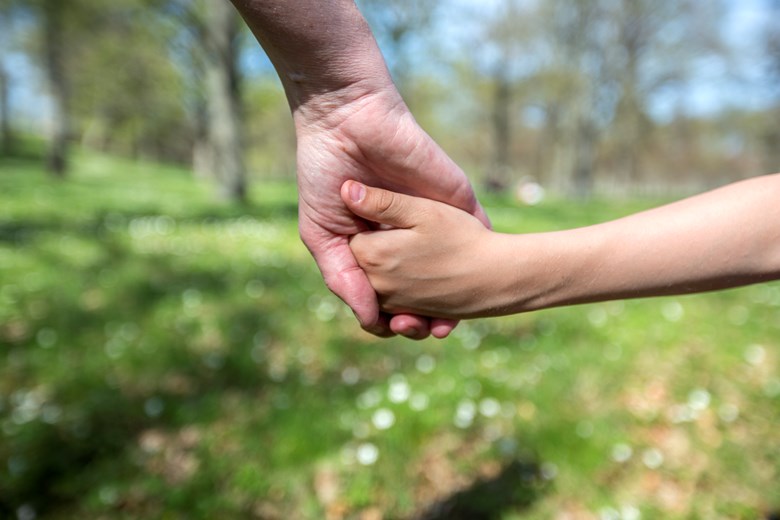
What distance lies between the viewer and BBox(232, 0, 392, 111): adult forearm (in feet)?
3.21

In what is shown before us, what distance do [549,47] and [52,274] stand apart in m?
23.4

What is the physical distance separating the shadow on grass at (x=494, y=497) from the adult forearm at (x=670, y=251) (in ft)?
3.80

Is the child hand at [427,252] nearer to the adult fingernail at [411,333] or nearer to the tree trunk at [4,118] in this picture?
the adult fingernail at [411,333]

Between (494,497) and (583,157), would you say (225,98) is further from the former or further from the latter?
(583,157)

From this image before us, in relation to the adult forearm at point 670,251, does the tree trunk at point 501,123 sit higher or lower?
lower

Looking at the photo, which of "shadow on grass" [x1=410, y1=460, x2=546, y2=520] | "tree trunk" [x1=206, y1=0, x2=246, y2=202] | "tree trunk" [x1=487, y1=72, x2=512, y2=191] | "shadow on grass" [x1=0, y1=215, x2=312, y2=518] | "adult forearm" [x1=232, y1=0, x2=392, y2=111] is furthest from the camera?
"tree trunk" [x1=487, y1=72, x2=512, y2=191]

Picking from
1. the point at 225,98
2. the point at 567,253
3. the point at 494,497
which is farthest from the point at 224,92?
the point at 567,253

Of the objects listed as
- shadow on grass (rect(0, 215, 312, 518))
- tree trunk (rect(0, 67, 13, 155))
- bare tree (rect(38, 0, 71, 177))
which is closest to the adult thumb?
shadow on grass (rect(0, 215, 312, 518))

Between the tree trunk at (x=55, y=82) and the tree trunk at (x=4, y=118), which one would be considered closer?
the tree trunk at (x=55, y=82)

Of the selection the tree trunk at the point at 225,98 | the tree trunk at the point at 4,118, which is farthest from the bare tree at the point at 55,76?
the tree trunk at the point at 4,118

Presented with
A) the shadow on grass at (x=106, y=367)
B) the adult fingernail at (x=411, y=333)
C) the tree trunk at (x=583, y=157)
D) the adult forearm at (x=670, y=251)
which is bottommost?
the tree trunk at (x=583, y=157)

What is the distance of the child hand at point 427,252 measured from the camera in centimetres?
119

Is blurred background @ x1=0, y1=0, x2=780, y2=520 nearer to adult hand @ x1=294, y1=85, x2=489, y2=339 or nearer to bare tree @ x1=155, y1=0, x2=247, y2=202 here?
adult hand @ x1=294, y1=85, x2=489, y2=339

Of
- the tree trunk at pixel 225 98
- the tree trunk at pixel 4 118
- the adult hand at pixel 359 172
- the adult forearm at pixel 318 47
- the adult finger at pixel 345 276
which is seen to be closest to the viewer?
the adult forearm at pixel 318 47
